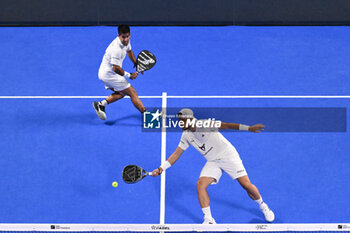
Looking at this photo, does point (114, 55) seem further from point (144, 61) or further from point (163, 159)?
point (163, 159)

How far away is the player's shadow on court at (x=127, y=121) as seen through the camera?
10555 millimetres

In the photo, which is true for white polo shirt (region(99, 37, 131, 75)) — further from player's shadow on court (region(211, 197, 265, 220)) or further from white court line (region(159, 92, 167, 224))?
player's shadow on court (region(211, 197, 265, 220))

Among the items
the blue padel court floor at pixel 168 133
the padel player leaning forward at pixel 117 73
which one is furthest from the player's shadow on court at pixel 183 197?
the padel player leaning forward at pixel 117 73

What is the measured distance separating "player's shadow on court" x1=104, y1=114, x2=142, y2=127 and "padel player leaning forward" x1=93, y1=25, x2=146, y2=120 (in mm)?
179

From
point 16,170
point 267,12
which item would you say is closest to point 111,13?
point 267,12

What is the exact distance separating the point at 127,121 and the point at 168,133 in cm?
96

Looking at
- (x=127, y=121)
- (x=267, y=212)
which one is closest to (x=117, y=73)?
(x=127, y=121)

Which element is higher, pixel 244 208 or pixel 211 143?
pixel 211 143

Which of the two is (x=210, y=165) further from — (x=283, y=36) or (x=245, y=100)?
(x=283, y=36)

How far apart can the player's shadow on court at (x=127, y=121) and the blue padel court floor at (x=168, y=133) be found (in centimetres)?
3

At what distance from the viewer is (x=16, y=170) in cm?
963

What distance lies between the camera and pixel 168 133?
10.3 m

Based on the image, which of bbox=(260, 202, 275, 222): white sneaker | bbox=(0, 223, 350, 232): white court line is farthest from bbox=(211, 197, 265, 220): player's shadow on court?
bbox=(0, 223, 350, 232): white court line

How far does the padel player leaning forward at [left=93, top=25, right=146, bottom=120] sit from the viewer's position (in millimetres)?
9742
